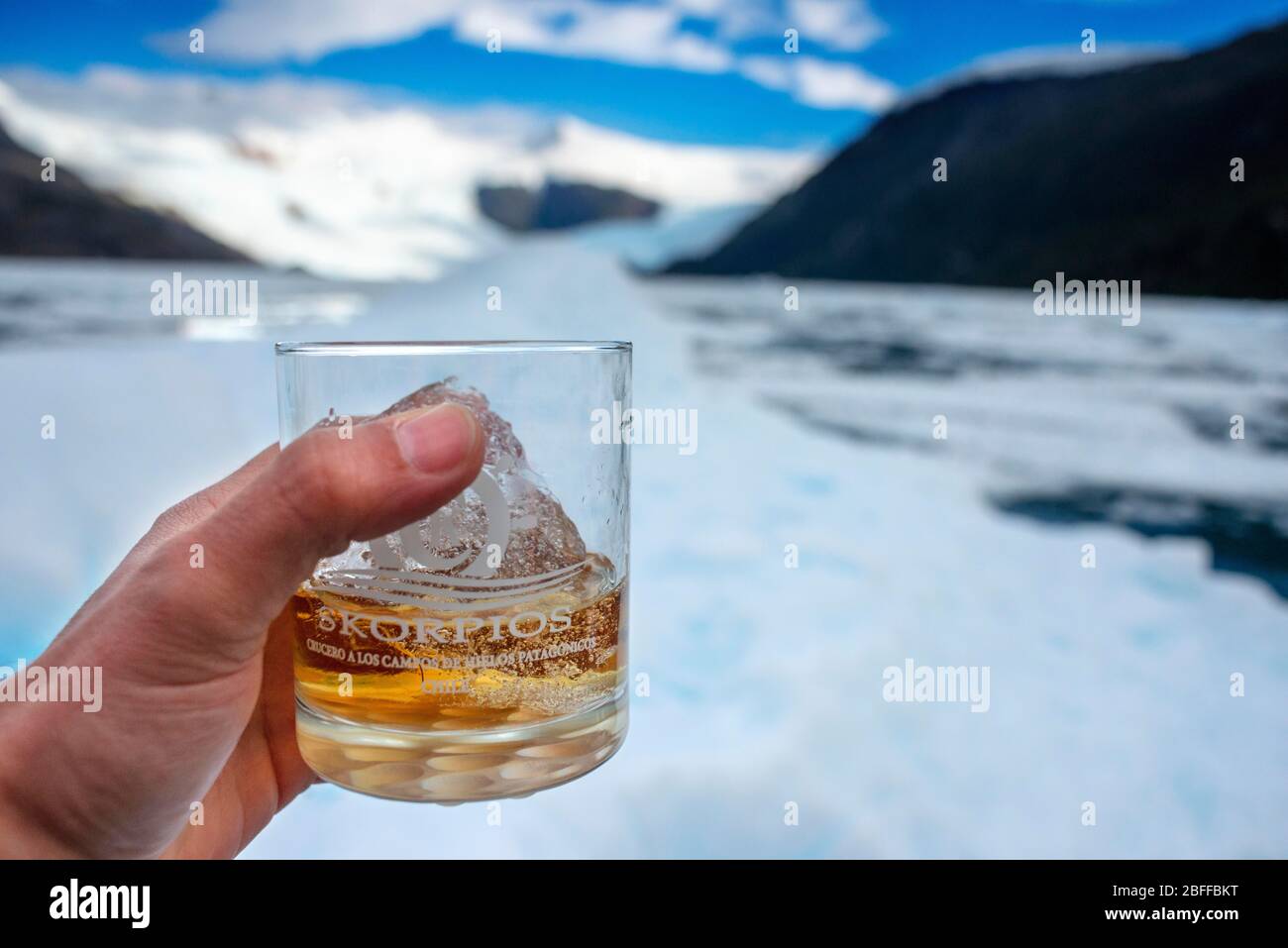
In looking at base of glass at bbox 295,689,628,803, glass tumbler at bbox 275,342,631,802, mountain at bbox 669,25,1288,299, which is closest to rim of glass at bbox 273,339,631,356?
glass tumbler at bbox 275,342,631,802

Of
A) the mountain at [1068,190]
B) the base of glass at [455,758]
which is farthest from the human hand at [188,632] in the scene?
the mountain at [1068,190]

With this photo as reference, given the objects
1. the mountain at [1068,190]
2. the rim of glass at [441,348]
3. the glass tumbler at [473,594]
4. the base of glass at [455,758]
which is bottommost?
the base of glass at [455,758]

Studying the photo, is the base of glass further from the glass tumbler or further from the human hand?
the human hand

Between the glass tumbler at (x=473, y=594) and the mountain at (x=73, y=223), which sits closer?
the glass tumbler at (x=473, y=594)

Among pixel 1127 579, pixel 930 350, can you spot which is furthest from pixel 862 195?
pixel 1127 579

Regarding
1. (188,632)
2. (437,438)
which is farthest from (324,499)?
(188,632)

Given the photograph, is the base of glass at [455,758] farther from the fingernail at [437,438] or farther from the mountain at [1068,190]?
the mountain at [1068,190]

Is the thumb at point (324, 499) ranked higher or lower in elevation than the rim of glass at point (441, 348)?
lower
